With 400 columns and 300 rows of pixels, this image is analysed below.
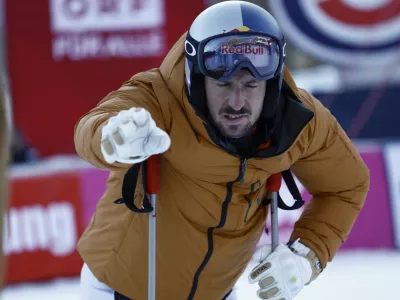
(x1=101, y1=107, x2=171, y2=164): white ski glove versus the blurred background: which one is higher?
(x1=101, y1=107, x2=171, y2=164): white ski glove

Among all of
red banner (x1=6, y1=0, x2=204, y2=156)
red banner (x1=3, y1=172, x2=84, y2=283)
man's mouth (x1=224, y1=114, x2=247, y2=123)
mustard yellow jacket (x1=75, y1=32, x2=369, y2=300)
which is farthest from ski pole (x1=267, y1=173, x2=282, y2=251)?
red banner (x1=6, y1=0, x2=204, y2=156)

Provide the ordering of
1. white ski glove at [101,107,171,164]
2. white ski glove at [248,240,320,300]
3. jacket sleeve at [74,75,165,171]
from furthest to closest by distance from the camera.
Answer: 1. white ski glove at [248,240,320,300]
2. jacket sleeve at [74,75,165,171]
3. white ski glove at [101,107,171,164]

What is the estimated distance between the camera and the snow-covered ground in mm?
5051

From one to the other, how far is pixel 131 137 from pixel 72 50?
5442 millimetres

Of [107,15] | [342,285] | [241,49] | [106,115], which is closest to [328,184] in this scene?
[241,49]

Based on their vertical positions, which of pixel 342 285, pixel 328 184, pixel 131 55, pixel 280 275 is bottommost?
pixel 342 285

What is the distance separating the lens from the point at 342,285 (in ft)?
17.3

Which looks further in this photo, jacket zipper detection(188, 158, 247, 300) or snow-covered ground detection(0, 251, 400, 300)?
snow-covered ground detection(0, 251, 400, 300)

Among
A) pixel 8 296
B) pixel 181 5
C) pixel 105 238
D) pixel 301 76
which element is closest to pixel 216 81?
pixel 105 238

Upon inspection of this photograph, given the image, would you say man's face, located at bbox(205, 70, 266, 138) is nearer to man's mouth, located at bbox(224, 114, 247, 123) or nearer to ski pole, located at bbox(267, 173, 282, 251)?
man's mouth, located at bbox(224, 114, 247, 123)

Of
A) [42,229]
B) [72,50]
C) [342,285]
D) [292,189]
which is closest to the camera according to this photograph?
[292,189]

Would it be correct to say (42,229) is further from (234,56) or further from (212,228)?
(234,56)

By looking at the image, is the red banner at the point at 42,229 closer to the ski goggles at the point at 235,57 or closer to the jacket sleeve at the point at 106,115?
the jacket sleeve at the point at 106,115

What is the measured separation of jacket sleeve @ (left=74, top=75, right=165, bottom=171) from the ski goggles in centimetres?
23
